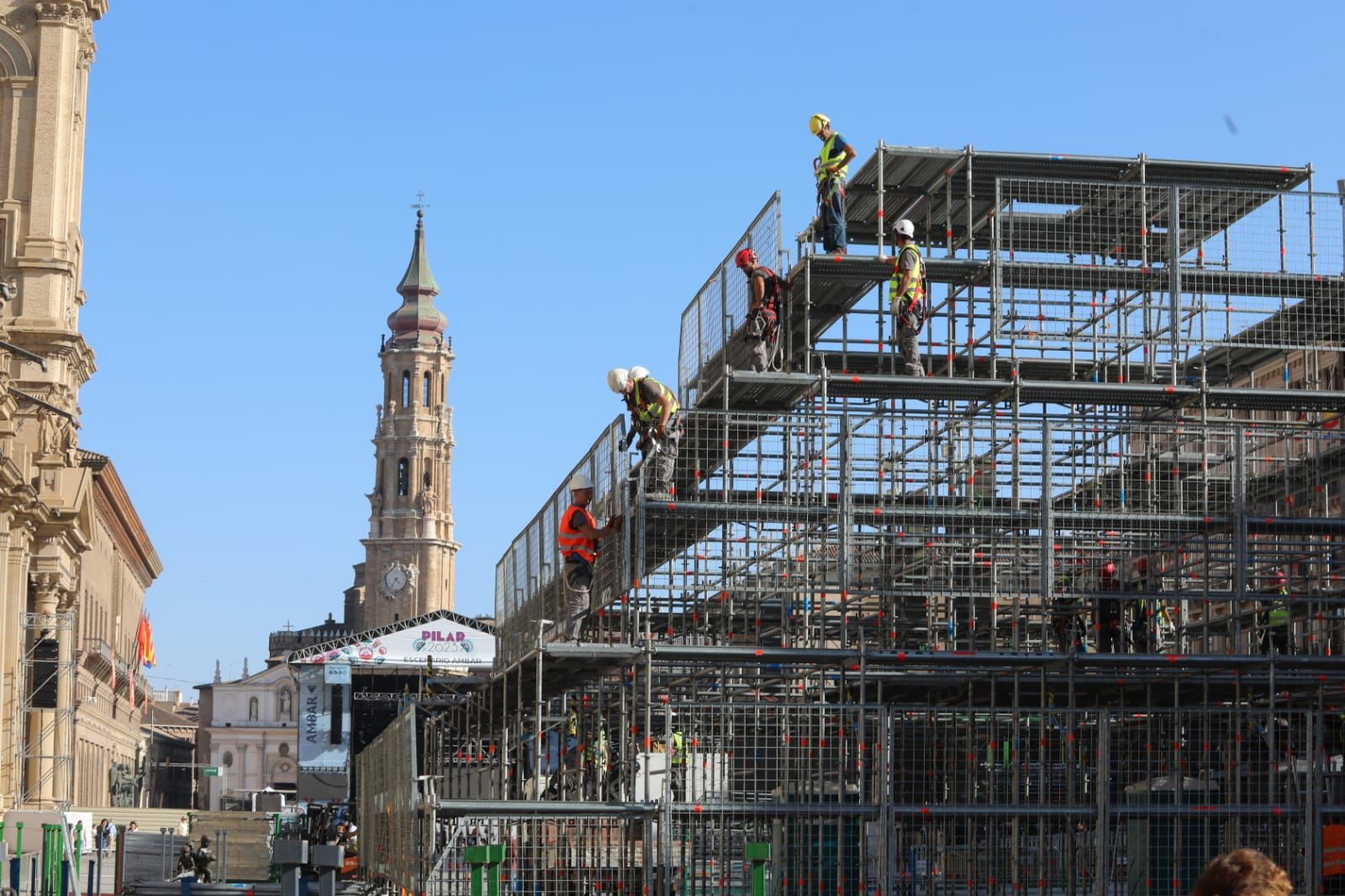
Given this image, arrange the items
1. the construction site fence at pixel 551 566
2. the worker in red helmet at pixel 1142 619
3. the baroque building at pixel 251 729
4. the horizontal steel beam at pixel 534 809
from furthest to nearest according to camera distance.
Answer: the baroque building at pixel 251 729 → the worker in red helmet at pixel 1142 619 → the construction site fence at pixel 551 566 → the horizontal steel beam at pixel 534 809

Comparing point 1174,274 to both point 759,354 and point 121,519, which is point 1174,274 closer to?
point 759,354

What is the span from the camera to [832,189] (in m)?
25.5

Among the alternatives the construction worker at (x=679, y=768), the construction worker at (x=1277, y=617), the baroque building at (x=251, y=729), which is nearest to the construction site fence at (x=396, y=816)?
the construction worker at (x=679, y=768)

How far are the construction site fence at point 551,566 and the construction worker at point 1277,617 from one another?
23.7 feet

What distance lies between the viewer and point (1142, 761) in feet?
78.1

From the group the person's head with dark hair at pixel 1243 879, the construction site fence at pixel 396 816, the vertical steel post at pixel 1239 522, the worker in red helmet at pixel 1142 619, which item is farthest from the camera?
the worker in red helmet at pixel 1142 619

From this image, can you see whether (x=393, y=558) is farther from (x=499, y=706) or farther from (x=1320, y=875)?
(x=1320, y=875)

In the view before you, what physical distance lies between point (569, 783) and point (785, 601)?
10.3 meters

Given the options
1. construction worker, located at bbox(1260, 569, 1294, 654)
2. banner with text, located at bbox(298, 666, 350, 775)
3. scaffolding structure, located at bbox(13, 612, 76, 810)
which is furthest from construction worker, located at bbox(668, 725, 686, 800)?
banner with text, located at bbox(298, 666, 350, 775)

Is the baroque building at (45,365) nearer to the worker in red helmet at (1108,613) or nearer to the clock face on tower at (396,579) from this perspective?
the worker in red helmet at (1108,613)

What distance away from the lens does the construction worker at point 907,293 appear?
25.0 meters

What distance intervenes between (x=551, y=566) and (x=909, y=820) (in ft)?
24.5

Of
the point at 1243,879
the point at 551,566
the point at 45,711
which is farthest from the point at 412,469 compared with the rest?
the point at 1243,879

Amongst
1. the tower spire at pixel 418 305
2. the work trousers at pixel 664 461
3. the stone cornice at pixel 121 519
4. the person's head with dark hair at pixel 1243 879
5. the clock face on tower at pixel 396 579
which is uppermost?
the tower spire at pixel 418 305
